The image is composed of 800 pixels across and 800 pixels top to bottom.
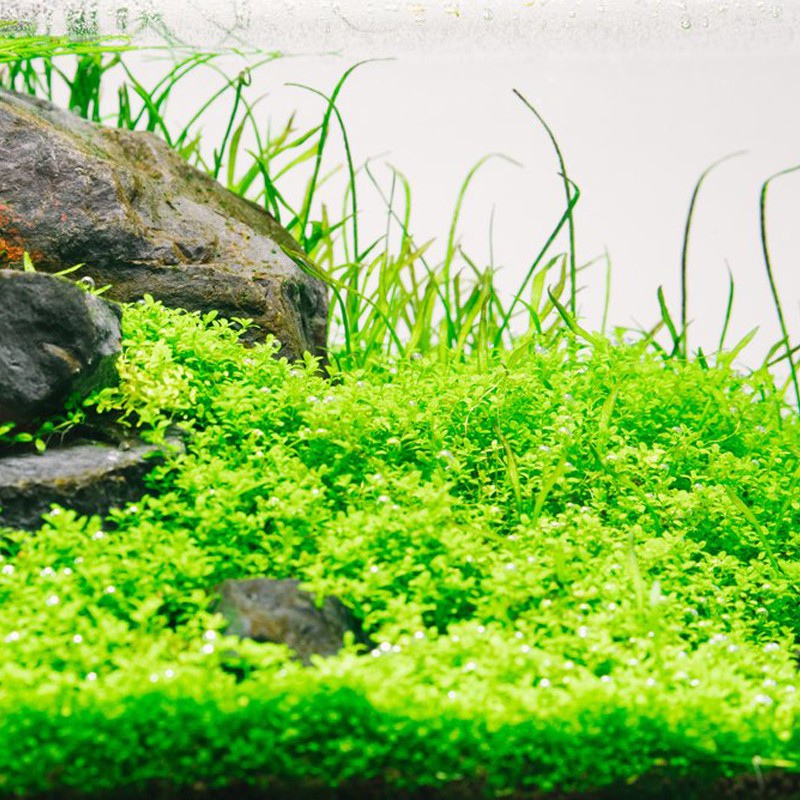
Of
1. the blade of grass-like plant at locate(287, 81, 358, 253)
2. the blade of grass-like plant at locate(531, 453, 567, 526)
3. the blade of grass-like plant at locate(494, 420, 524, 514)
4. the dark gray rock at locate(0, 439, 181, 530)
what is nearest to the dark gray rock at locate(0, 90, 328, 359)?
the blade of grass-like plant at locate(287, 81, 358, 253)

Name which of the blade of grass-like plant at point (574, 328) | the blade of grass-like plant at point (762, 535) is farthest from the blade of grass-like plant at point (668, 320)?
the blade of grass-like plant at point (762, 535)

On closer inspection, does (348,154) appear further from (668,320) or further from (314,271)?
(668,320)

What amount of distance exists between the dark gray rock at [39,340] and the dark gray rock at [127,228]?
0.79 metres

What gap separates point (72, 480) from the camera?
2531mm

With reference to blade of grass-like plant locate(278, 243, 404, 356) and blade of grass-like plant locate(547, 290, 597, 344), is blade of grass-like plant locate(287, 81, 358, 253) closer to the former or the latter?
blade of grass-like plant locate(278, 243, 404, 356)

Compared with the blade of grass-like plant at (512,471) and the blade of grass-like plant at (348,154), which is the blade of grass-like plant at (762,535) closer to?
the blade of grass-like plant at (512,471)

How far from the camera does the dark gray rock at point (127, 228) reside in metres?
3.42

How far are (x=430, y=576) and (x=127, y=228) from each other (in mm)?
1982

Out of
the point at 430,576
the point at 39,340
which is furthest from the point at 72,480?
the point at 430,576

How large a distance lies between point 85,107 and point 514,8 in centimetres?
248

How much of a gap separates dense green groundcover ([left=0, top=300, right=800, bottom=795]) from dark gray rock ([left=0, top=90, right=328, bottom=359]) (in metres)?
0.33

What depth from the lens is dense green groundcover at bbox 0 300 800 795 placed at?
160 centimetres

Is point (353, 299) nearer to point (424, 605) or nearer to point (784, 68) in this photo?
point (424, 605)

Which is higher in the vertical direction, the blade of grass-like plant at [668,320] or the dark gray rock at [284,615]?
the blade of grass-like plant at [668,320]
